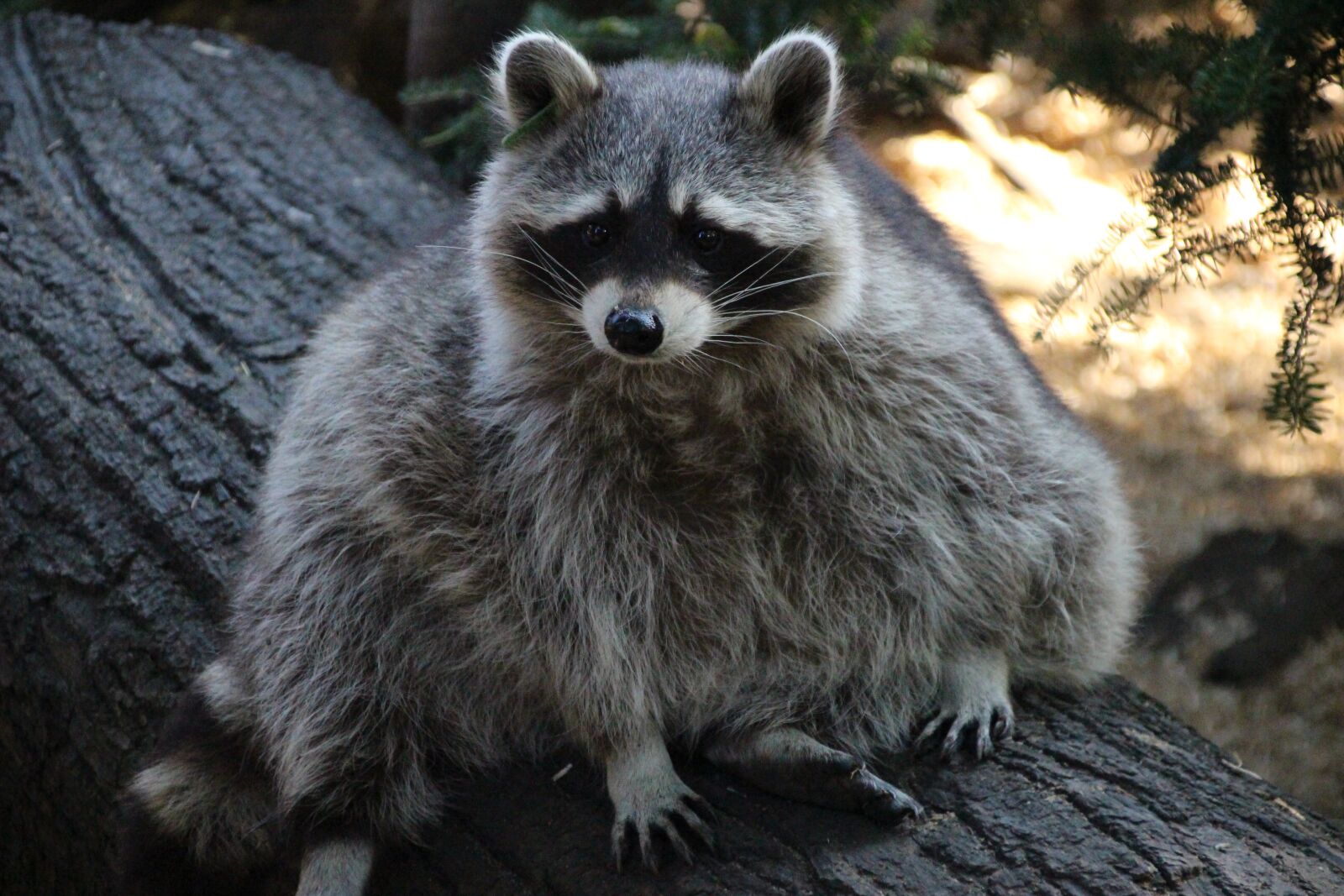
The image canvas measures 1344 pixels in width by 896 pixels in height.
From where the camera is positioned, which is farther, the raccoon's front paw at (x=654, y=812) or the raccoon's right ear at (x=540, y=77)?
the raccoon's right ear at (x=540, y=77)

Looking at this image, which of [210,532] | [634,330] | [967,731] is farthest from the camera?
[210,532]

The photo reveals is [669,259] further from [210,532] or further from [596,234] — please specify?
[210,532]

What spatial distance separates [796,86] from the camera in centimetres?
217

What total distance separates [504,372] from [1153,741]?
4.25 ft

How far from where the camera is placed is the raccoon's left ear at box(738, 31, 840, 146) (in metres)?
2.13

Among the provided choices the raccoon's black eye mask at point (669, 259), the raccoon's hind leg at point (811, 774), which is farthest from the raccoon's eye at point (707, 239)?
the raccoon's hind leg at point (811, 774)

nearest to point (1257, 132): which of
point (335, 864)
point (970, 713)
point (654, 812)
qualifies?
point (970, 713)

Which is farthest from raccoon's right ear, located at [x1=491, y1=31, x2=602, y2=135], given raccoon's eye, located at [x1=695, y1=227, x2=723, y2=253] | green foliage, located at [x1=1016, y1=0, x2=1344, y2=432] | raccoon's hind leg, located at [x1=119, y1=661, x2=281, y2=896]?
raccoon's hind leg, located at [x1=119, y1=661, x2=281, y2=896]

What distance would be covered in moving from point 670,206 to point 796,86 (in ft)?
1.12

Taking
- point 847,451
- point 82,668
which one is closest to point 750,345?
point 847,451

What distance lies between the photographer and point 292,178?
11.9 ft

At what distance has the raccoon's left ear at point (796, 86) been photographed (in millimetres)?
2131

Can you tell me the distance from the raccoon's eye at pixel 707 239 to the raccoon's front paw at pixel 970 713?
0.86 m

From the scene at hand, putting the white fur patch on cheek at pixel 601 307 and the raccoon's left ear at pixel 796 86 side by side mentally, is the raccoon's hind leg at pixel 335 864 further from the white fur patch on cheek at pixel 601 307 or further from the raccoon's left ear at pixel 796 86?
the raccoon's left ear at pixel 796 86
